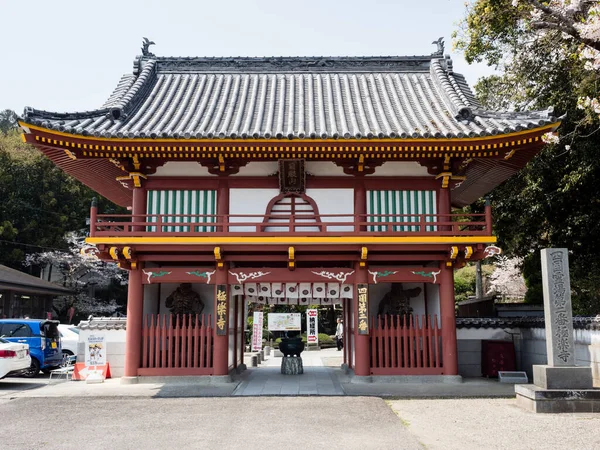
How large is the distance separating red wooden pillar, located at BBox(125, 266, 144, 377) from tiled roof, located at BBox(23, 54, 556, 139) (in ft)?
12.6

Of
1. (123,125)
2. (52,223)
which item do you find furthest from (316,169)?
(52,223)

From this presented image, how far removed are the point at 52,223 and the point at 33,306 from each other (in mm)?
10843

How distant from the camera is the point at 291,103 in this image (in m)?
16.2

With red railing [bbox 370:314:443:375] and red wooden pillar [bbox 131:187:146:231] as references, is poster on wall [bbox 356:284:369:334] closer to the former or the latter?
red railing [bbox 370:314:443:375]

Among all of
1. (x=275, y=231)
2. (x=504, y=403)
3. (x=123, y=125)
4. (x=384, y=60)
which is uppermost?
(x=384, y=60)

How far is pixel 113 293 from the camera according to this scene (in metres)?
42.5

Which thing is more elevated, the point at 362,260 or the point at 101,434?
the point at 362,260

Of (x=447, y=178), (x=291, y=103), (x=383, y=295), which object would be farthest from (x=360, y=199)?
(x=291, y=103)

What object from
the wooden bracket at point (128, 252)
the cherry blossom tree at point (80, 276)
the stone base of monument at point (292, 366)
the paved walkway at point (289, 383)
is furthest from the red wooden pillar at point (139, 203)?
the cherry blossom tree at point (80, 276)

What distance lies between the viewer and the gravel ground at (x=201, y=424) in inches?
288

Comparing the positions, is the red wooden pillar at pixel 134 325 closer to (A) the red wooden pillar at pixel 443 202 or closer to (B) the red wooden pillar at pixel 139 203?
(B) the red wooden pillar at pixel 139 203

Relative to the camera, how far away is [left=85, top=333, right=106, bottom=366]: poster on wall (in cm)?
1456

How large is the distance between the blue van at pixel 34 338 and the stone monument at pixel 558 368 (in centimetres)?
1412

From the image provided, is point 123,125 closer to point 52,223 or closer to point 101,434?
point 101,434
